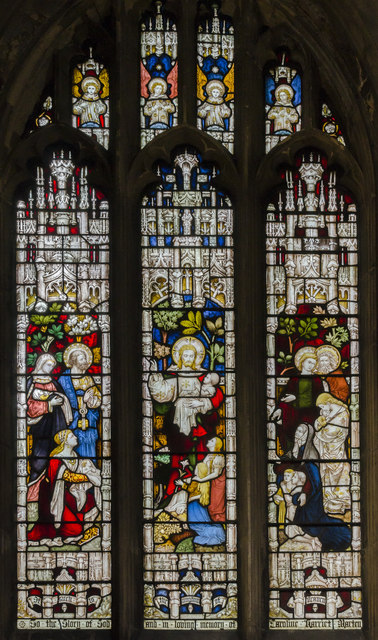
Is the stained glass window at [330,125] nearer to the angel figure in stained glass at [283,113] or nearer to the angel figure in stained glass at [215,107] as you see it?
the angel figure in stained glass at [283,113]

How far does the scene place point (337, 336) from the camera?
5.89 metres

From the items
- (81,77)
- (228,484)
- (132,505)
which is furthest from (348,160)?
(132,505)

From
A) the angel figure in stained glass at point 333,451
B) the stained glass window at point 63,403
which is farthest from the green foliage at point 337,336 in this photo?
the stained glass window at point 63,403

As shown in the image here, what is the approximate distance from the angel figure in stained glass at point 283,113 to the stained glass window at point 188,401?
20.9 inches

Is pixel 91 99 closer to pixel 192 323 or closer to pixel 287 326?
pixel 192 323

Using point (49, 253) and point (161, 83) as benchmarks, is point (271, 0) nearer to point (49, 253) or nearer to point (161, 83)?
point (161, 83)

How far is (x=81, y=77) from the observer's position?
6.03m

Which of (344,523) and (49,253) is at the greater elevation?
(49,253)

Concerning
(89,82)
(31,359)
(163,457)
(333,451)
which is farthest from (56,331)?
(333,451)

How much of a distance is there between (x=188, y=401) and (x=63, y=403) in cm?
82

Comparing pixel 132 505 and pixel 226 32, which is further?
pixel 226 32

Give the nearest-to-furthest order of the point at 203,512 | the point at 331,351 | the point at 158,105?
the point at 203,512
the point at 331,351
the point at 158,105

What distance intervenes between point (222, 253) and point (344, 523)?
6.34 ft

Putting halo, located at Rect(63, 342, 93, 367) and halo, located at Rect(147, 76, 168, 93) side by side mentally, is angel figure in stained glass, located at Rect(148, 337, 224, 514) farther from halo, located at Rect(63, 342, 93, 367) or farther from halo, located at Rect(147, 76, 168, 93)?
halo, located at Rect(147, 76, 168, 93)
